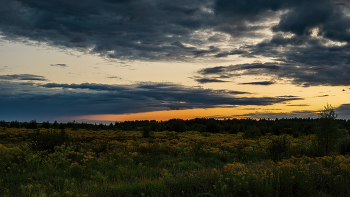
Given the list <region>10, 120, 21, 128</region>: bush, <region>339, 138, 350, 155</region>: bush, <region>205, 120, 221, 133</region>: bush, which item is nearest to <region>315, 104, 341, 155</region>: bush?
<region>339, 138, 350, 155</region>: bush

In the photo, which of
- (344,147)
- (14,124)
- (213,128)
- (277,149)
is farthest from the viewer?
(213,128)

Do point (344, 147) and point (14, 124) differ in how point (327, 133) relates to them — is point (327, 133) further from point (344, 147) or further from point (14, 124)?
point (14, 124)

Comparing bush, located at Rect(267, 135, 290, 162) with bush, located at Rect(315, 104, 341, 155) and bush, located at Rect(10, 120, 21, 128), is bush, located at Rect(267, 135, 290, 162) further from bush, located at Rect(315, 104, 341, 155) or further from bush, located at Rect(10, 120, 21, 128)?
bush, located at Rect(10, 120, 21, 128)

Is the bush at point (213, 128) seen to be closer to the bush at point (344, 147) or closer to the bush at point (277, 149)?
the bush at point (344, 147)

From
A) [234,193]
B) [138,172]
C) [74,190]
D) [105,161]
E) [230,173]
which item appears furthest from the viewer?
[105,161]

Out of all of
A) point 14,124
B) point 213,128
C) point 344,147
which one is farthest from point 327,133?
point 14,124

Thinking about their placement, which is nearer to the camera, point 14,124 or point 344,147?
point 344,147

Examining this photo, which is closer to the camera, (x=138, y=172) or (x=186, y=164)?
(x=138, y=172)

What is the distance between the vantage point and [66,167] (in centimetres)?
1037

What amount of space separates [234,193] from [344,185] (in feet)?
12.9

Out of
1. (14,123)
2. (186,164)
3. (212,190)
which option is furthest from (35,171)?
(14,123)

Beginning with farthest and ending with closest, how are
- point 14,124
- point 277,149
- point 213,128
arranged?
point 213,128 < point 14,124 < point 277,149

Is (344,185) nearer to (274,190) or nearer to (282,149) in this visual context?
(274,190)

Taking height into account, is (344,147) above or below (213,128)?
above
